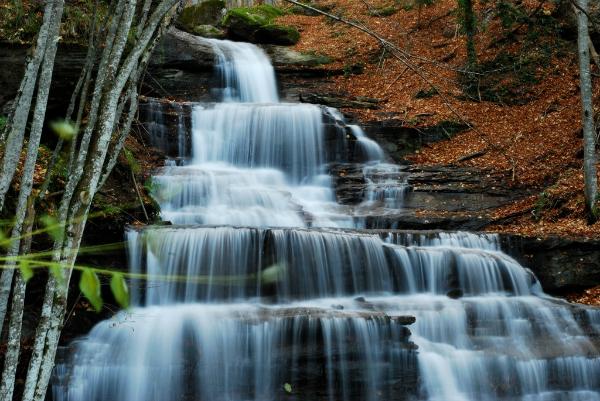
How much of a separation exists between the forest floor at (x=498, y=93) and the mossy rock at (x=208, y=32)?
3.18 m

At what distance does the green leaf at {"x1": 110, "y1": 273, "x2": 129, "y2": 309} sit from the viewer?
0.95 meters

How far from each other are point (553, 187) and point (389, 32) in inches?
444

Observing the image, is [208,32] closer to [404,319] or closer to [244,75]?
[244,75]

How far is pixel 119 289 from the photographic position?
0.96 metres

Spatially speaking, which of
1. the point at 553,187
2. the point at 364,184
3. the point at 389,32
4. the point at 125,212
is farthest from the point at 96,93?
the point at 389,32

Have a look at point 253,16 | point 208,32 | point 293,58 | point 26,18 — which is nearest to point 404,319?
point 26,18

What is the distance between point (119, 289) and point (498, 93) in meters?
17.4

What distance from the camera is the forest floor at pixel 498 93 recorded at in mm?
11555

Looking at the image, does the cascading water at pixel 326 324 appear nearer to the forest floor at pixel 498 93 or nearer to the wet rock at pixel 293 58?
the forest floor at pixel 498 93

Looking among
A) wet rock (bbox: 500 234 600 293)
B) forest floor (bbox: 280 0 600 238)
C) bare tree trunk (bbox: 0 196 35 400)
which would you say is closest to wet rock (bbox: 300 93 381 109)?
forest floor (bbox: 280 0 600 238)

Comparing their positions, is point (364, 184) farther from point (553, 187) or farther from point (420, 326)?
point (420, 326)

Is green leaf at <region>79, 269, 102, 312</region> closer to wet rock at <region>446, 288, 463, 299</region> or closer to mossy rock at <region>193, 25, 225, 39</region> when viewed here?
wet rock at <region>446, 288, 463, 299</region>

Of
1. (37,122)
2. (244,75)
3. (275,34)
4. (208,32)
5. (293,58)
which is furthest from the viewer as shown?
(275,34)

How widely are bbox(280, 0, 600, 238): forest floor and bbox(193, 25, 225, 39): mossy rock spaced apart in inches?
125
